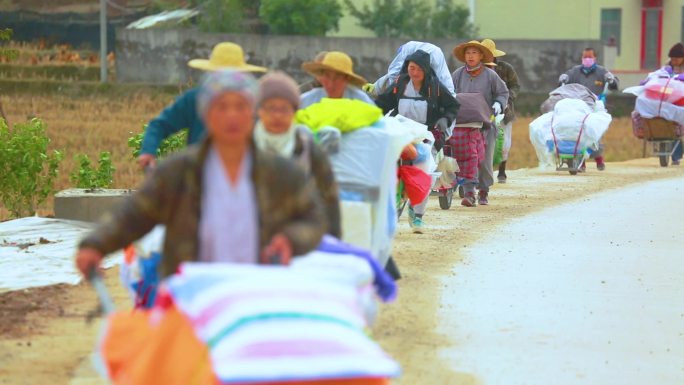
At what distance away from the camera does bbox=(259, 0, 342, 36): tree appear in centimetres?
4734

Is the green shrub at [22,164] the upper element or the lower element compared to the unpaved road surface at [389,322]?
upper

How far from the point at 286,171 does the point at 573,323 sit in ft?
→ 15.2

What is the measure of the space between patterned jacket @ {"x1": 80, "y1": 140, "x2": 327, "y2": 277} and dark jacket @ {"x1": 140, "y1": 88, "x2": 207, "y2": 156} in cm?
266

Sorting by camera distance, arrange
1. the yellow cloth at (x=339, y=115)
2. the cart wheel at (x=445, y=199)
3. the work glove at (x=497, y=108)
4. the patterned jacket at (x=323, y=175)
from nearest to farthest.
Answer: the patterned jacket at (x=323, y=175) → the yellow cloth at (x=339, y=115) → the cart wheel at (x=445, y=199) → the work glove at (x=497, y=108)

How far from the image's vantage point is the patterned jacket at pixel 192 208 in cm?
583

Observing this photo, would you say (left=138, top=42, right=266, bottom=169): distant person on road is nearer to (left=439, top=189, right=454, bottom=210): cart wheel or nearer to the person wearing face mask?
(left=439, top=189, right=454, bottom=210): cart wheel

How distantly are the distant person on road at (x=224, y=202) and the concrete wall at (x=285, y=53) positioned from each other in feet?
120

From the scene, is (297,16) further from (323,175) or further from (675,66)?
(323,175)

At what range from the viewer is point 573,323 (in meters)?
10.1

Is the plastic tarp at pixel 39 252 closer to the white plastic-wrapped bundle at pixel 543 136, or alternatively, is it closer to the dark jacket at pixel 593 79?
the white plastic-wrapped bundle at pixel 543 136

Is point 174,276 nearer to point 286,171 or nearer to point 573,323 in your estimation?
point 286,171

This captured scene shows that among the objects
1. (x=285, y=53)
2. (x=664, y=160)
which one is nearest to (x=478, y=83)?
(x=664, y=160)

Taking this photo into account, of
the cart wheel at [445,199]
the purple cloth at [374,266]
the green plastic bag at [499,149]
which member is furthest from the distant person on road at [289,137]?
the green plastic bag at [499,149]

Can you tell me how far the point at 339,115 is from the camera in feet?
31.8
